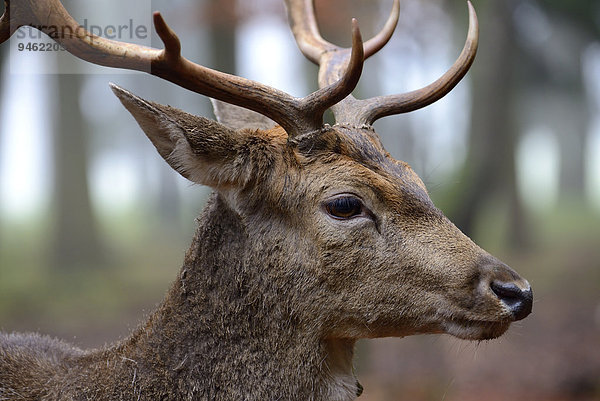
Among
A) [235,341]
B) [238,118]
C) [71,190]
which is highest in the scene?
[238,118]

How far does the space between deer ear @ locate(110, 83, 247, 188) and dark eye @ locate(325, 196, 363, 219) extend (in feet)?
1.56

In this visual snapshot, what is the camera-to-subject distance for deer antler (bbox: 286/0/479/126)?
146 inches

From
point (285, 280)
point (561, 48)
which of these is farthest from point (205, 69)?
point (561, 48)

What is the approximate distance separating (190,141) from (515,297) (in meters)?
1.65

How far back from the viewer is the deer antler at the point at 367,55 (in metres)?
3.70

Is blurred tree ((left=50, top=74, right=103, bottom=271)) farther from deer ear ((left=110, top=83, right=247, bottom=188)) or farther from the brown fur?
deer ear ((left=110, top=83, right=247, bottom=188))

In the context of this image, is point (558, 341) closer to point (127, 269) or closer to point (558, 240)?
point (127, 269)

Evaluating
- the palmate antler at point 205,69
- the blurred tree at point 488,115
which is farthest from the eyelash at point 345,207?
the blurred tree at point 488,115

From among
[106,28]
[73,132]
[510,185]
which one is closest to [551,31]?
[510,185]

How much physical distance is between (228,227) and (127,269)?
40.2ft

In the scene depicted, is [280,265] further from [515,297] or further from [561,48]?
[561,48]

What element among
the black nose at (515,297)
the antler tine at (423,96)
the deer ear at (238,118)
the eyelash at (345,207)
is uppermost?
the antler tine at (423,96)

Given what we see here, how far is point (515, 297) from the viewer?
3.00 m

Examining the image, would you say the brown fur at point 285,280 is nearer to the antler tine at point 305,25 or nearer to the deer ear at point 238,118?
the deer ear at point 238,118
